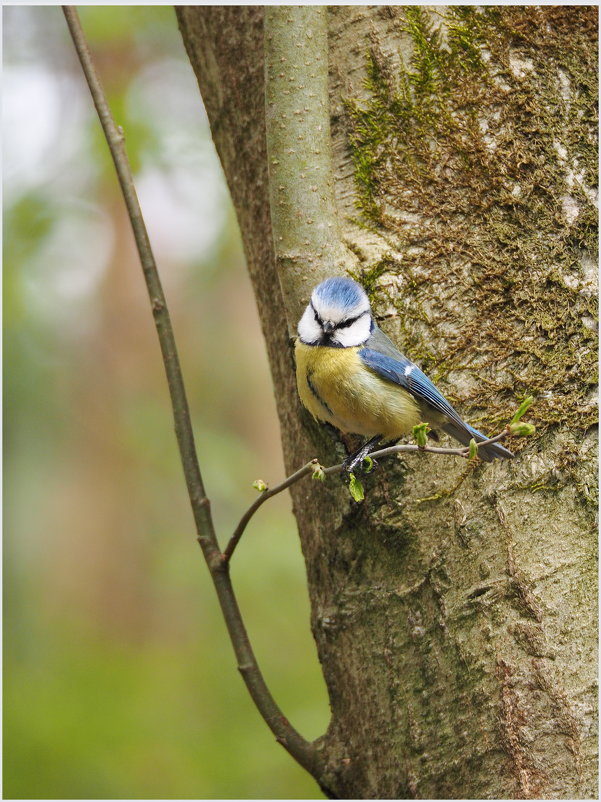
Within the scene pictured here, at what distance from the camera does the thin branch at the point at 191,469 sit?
1497mm

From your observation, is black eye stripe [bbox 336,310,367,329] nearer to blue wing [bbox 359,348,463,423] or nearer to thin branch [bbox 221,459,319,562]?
blue wing [bbox 359,348,463,423]

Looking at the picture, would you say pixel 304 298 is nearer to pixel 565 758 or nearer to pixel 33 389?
pixel 565 758

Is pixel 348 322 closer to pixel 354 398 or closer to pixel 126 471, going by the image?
pixel 354 398

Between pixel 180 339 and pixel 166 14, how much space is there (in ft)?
11.0

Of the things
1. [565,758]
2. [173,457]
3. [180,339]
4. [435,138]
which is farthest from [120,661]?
[180,339]

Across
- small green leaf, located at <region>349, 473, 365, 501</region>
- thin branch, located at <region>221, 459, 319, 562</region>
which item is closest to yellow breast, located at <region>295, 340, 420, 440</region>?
thin branch, located at <region>221, 459, 319, 562</region>

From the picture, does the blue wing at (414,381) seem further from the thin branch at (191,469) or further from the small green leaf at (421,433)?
the thin branch at (191,469)

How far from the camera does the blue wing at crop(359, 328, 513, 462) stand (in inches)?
52.2

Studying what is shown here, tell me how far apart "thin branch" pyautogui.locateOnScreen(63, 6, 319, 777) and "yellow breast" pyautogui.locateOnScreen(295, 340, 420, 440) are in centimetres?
29

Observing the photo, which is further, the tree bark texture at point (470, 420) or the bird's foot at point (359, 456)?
the bird's foot at point (359, 456)

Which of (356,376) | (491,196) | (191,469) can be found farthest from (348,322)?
(191,469)

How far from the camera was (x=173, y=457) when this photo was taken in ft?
12.1

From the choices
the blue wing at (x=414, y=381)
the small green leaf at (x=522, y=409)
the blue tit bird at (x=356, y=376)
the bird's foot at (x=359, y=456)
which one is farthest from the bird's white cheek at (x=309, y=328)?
the small green leaf at (x=522, y=409)

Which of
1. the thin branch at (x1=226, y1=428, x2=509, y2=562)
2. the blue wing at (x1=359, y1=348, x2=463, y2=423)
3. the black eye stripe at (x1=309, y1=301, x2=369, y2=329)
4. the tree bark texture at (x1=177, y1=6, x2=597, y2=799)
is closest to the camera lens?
the thin branch at (x1=226, y1=428, x2=509, y2=562)
